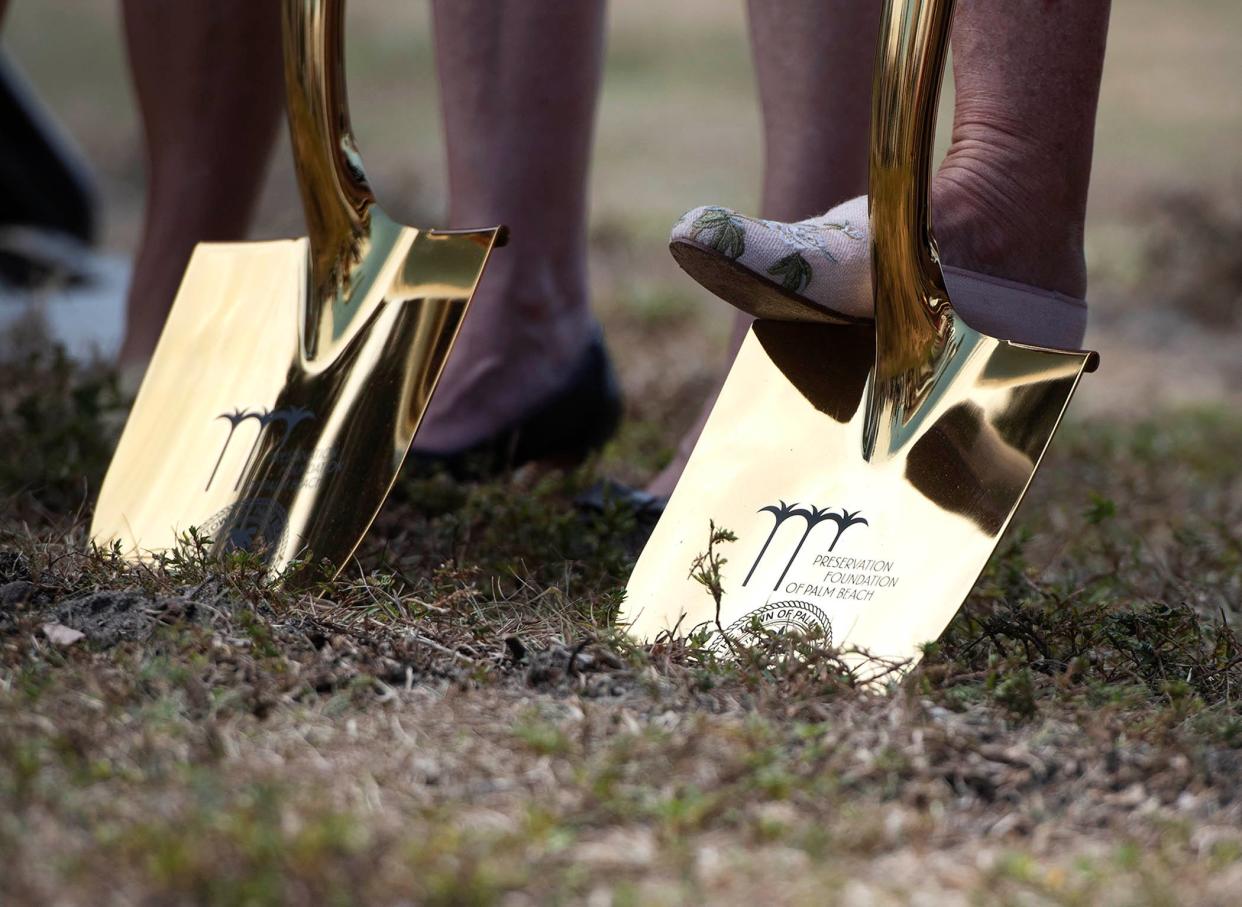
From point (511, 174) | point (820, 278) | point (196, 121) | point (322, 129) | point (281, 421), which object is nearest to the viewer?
point (820, 278)

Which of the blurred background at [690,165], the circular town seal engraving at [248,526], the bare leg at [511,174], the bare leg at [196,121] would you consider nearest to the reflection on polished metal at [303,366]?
the circular town seal engraving at [248,526]

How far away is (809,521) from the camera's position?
122 cm

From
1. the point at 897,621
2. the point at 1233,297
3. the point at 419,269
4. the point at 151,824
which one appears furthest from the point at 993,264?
the point at 1233,297

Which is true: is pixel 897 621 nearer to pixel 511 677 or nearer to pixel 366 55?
pixel 511 677

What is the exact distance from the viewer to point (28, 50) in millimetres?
11055

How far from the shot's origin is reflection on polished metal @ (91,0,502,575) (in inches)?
52.6

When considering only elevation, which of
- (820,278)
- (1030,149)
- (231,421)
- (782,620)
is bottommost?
(782,620)

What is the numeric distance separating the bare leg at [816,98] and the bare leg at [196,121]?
930mm

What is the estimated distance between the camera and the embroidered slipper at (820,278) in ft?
4.09

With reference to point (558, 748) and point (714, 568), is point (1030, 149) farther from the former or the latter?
point (558, 748)

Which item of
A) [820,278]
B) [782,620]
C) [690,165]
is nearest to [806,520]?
[782,620]

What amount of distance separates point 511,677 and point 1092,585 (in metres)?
0.82

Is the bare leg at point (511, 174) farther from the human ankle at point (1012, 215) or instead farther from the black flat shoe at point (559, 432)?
the human ankle at point (1012, 215)

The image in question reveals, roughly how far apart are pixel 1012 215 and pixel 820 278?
204 mm
